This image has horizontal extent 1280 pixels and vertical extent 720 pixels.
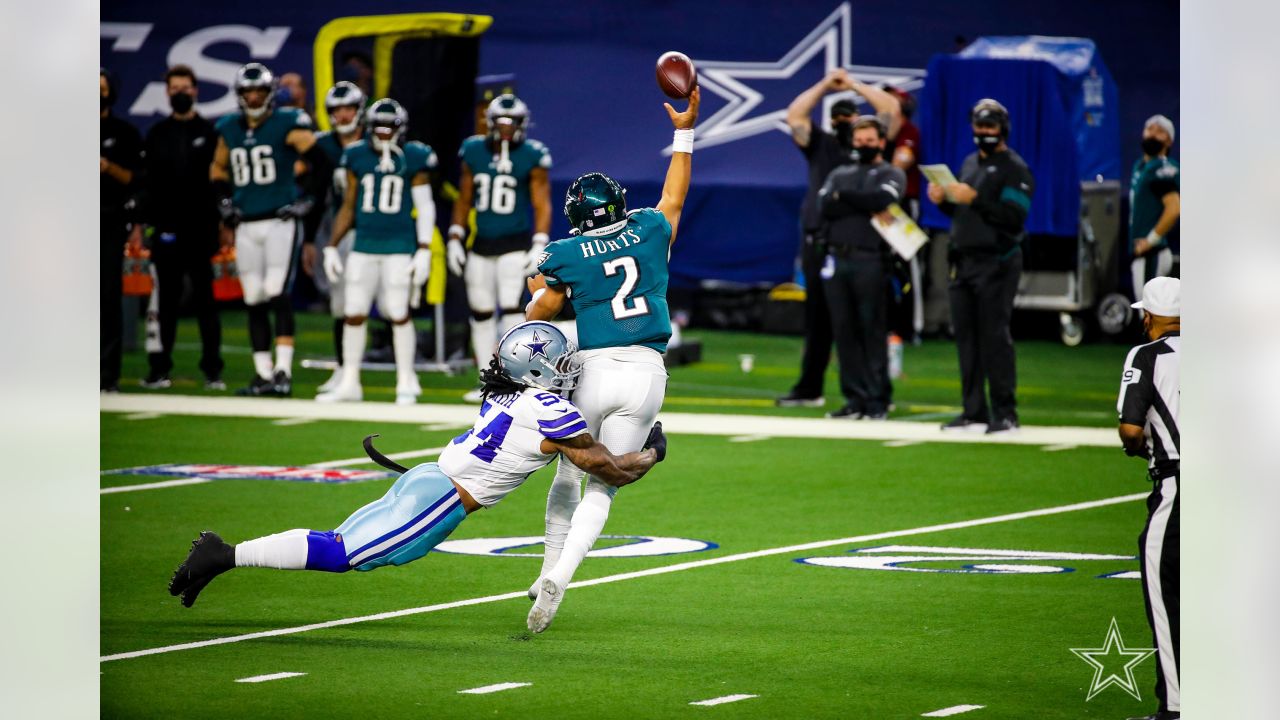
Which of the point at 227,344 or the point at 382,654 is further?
the point at 227,344

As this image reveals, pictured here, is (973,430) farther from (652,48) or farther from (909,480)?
(652,48)

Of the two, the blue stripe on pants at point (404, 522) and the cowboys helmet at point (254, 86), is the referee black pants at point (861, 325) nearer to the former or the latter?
the cowboys helmet at point (254, 86)

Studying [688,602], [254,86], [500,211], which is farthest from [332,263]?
[688,602]

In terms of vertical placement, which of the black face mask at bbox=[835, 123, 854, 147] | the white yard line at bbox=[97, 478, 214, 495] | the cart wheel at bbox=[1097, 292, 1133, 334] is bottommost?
the white yard line at bbox=[97, 478, 214, 495]

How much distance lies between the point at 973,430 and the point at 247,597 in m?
6.39

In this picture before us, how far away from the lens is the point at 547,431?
666 centimetres

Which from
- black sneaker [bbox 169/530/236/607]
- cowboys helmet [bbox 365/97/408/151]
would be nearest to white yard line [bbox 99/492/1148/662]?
black sneaker [bbox 169/530/236/607]

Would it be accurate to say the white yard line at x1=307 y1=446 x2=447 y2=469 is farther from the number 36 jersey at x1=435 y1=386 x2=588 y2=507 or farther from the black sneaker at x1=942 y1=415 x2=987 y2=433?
the number 36 jersey at x1=435 y1=386 x2=588 y2=507

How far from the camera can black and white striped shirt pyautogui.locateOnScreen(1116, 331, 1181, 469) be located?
19.1 feet

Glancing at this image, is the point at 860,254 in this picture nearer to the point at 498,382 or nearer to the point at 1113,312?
the point at 498,382

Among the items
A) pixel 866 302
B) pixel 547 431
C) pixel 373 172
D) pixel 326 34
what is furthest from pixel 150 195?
A: pixel 547 431

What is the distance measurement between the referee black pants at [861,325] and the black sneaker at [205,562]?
7.21m

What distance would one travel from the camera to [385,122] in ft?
45.1

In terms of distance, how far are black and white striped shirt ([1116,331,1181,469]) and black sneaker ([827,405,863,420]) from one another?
772cm
